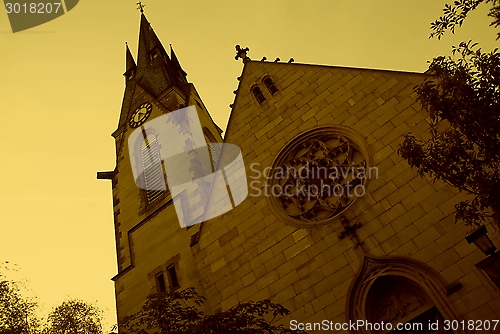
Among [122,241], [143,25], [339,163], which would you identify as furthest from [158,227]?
[143,25]

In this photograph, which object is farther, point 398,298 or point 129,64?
point 129,64

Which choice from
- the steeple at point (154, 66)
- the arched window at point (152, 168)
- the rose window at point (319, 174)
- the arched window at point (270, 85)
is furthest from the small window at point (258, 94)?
the steeple at point (154, 66)

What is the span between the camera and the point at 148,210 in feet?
57.0

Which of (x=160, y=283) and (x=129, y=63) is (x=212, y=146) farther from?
(x=129, y=63)

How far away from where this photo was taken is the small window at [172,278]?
13938mm

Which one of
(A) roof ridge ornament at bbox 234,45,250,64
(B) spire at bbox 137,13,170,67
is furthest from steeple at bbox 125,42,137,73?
(A) roof ridge ornament at bbox 234,45,250,64

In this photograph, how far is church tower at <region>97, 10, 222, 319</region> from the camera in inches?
575

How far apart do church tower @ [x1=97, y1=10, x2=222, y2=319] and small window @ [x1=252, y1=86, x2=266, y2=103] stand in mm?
4711

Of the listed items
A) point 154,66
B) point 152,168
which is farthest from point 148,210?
point 154,66

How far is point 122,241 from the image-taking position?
17.5 metres

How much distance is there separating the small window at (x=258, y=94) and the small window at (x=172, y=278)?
622 centimetres

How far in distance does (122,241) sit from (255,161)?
786 cm

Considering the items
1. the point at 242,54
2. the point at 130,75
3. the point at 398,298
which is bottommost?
the point at 398,298

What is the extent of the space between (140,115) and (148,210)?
293 inches
